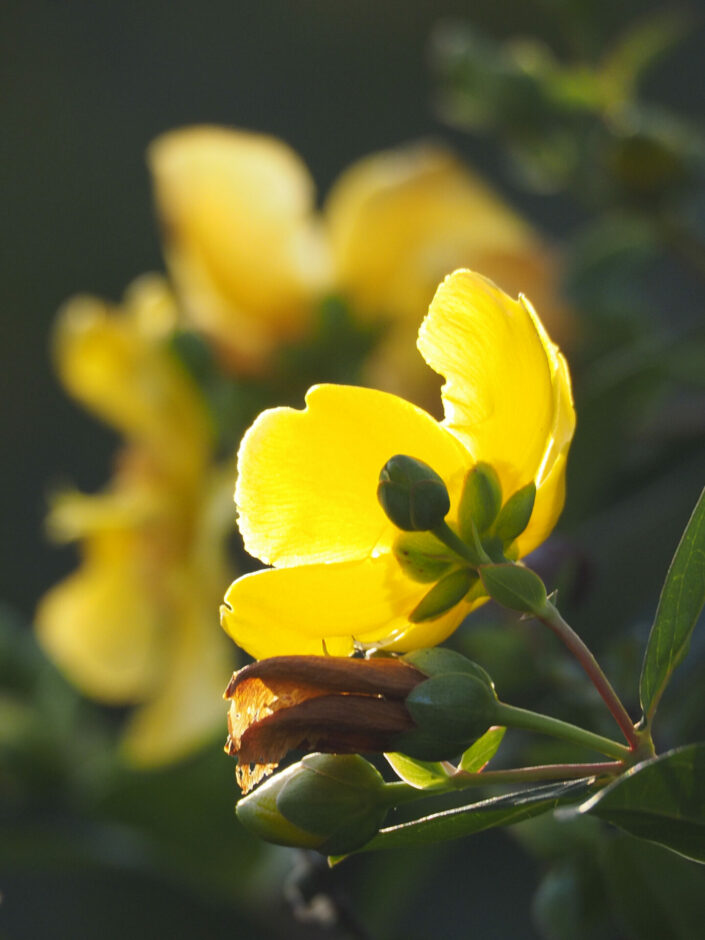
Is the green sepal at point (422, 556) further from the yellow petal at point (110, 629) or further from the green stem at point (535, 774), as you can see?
the yellow petal at point (110, 629)

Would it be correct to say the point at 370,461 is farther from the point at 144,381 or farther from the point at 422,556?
the point at 144,381

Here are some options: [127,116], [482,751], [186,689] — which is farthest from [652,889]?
[127,116]

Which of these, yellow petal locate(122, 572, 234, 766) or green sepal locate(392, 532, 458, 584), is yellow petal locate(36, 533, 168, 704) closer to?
yellow petal locate(122, 572, 234, 766)

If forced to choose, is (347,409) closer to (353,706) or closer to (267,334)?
(353,706)

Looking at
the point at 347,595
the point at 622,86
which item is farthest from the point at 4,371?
the point at 347,595

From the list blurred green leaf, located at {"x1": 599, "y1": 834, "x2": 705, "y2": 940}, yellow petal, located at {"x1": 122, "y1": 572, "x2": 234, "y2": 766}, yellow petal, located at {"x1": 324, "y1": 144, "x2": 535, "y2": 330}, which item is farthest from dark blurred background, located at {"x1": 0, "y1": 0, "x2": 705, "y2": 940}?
blurred green leaf, located at {"x1": 599, "y1": 834, "x2": 705, "y2": 940}

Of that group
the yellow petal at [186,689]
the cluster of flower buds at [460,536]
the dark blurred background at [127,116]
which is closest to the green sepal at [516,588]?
the cluster of flower buds at [460,536]
